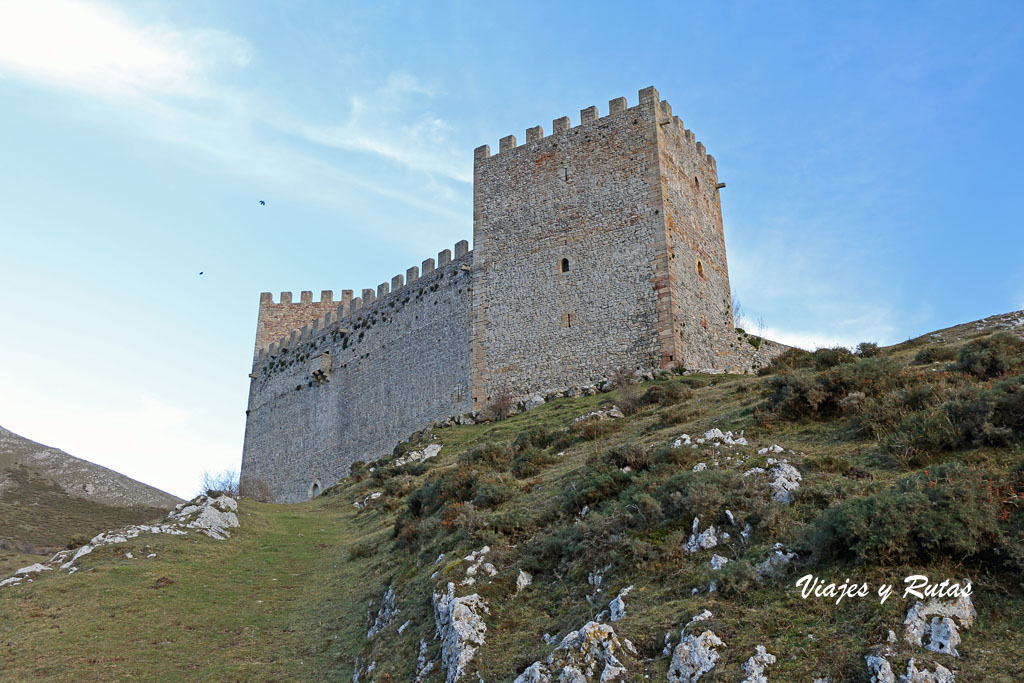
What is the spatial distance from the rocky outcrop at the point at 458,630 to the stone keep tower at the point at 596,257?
1644 cm

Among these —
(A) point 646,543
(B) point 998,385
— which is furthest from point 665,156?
(A) point 646,543

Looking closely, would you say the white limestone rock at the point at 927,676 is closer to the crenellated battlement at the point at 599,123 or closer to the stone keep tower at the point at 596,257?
the stone keep tower at the point at 596,257

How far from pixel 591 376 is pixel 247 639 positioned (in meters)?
15.8

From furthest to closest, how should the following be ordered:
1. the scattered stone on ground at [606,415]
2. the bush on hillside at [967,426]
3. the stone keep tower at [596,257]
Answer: the stone keep tower at [596,257], the scattered stone on ground at [606,415], the bush on hillside at [967,426]

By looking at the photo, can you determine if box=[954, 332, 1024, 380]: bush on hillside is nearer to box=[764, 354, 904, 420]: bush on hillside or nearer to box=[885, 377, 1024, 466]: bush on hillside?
box=[764, 354, 904, 420]: bush on hillside

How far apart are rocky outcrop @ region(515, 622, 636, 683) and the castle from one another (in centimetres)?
1801

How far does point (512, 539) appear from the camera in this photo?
10453 mm

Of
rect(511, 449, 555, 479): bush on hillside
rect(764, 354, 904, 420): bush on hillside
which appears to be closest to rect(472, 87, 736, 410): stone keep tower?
rect(511, 449, 555, 479): bush on hillside

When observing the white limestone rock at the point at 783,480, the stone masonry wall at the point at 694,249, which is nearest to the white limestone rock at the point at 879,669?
the white limestone rock at the point at 783,480

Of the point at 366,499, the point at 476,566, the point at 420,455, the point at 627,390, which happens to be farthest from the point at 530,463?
the point at 420,455

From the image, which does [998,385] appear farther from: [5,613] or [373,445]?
[373,445]

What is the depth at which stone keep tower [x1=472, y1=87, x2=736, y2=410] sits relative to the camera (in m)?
25.4

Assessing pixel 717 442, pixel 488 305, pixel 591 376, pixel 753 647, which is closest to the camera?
pixel 753 647

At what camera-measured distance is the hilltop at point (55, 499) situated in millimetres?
20656
